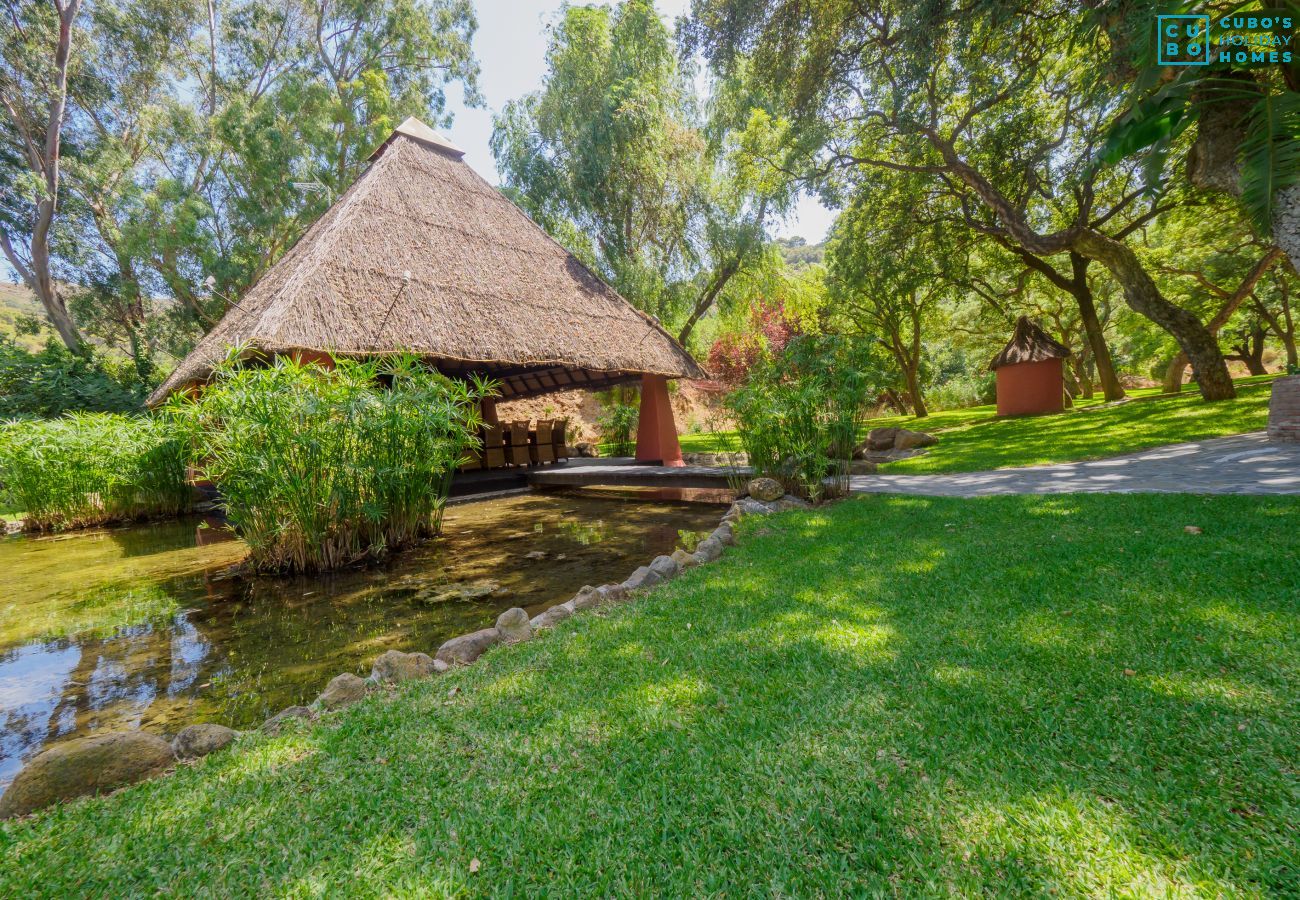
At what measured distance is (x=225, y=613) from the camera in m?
3.34

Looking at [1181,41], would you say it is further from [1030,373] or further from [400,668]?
[1030,373]

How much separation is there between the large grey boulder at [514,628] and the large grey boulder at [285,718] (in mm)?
795

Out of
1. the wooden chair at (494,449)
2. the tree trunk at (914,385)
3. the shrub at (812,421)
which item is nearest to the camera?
the shrub at (812,421)

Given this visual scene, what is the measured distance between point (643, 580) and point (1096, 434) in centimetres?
786

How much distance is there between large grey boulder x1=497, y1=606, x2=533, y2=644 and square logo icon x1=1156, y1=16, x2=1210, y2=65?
527 centimetres

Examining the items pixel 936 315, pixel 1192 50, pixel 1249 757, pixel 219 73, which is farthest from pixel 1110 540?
pixel 219 73

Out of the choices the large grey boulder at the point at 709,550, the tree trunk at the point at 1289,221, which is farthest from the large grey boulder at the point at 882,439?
the large grey boulder at the point at 709,550

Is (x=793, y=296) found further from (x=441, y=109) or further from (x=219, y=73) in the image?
(x=219, y=73)

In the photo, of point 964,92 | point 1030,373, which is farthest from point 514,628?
point 1030,373

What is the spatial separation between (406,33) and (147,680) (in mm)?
20330

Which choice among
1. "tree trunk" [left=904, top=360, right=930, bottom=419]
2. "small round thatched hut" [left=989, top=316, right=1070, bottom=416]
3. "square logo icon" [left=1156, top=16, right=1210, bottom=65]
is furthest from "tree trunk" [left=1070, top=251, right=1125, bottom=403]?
"square logo icon" [left=1156, top=16, right=1210, bottom=65]

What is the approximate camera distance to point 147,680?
250 centimetres

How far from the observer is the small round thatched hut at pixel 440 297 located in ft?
19.5

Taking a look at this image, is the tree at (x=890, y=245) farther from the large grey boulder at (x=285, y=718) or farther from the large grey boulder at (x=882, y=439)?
the large grey boulder at (x=285, y=718)
